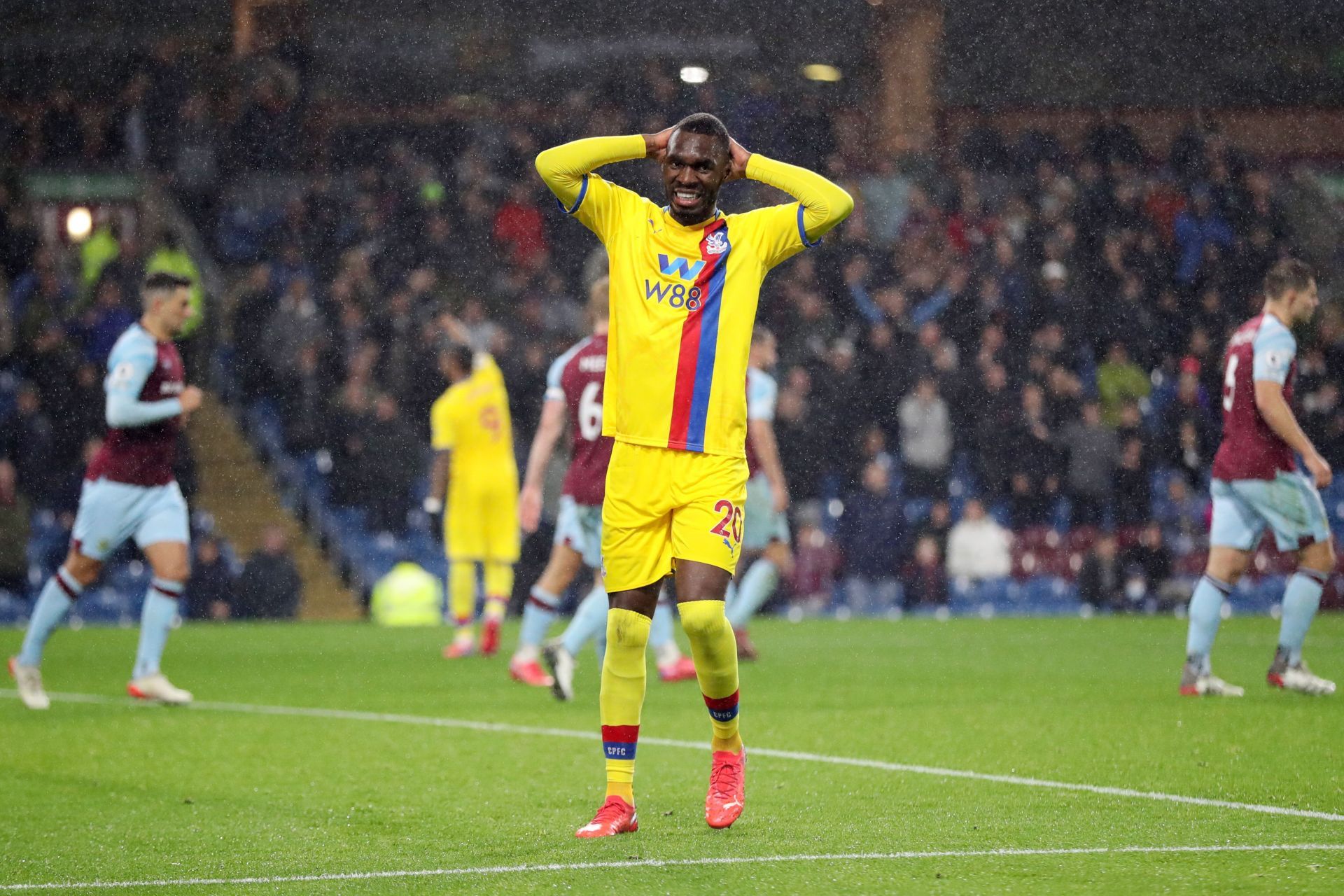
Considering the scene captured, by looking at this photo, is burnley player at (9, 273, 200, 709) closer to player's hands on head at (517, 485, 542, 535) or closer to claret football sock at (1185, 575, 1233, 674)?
player's hands on head at (517, 485, 542, 535)

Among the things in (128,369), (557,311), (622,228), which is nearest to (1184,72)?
(557,311)

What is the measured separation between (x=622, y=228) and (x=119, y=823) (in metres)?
2.69

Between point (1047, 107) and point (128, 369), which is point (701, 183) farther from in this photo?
point (1047, 107)

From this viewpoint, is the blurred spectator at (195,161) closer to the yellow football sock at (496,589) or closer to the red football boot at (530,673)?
the yellow football sock at (496,589)

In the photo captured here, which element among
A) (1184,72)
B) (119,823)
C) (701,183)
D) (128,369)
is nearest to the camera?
(701,183)

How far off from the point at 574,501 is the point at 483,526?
376 cm

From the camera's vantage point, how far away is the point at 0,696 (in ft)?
34.9

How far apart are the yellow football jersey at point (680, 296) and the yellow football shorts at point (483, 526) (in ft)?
26.2

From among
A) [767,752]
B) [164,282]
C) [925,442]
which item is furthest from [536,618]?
[925,442]

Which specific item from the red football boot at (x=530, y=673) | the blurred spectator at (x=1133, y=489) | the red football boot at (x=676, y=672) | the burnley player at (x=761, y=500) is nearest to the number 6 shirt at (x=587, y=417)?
the red football boot at (x=530, y=673)

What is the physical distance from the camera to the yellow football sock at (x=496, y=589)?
13586mm

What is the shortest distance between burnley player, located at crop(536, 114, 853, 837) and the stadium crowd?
1142cm

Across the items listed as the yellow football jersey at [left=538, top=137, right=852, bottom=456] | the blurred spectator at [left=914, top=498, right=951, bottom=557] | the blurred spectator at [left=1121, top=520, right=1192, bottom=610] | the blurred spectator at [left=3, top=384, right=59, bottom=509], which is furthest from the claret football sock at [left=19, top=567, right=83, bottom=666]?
the blurred spectator at [left=1121, top=520, right=1192, bottom=610]

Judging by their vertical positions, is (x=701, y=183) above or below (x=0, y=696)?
above
